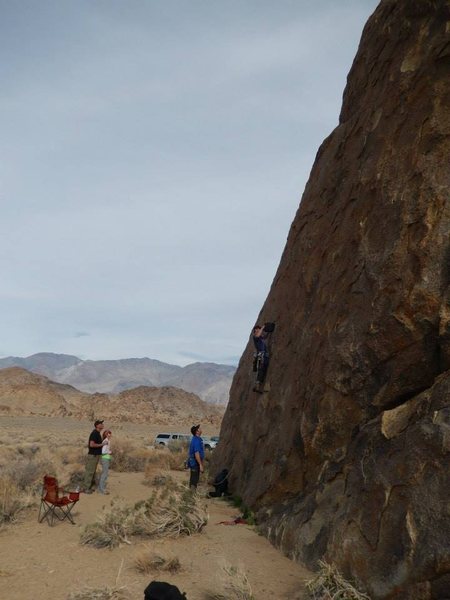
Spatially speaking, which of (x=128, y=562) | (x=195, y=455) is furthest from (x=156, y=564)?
(x=195, y=455)

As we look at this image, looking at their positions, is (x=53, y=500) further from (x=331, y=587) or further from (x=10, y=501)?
(x=331, y=587)

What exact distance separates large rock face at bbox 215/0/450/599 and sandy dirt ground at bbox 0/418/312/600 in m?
0.53

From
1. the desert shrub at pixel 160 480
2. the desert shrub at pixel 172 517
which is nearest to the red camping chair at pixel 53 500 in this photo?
the desert shrub at pixel 172 517

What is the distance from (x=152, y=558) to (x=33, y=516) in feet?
15.7

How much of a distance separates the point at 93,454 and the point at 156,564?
21.5ft

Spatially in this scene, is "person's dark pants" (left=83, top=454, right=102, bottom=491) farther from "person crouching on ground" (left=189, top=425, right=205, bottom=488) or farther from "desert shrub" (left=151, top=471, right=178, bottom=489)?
"person crouching on ground" (left=189, top=425, right=205, bottom=488)

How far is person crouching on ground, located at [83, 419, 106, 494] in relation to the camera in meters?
13.2

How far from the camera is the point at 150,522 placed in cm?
899

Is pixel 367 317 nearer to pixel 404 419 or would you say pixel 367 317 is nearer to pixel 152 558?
pixel 404 419

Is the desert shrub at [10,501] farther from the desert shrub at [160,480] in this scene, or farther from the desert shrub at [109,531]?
the desert shrub at [160,480]

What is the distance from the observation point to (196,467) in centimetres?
1191

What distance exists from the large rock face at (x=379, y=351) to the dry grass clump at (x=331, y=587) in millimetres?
164

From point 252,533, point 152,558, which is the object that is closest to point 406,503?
point 152,558

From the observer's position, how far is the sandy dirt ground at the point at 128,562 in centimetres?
664
